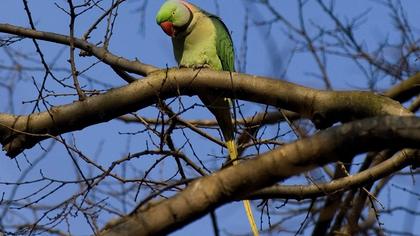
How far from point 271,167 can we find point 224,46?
3550 millimetres

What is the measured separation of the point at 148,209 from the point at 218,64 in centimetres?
345

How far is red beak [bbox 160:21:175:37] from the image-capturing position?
6078mm

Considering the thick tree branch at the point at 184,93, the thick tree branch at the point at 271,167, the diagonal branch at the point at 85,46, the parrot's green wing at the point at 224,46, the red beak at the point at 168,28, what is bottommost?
the thick tree branch at the point at 271,167

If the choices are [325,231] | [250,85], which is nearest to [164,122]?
[250,85]

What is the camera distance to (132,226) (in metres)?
2.46

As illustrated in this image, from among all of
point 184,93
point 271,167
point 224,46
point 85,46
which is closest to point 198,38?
point 224,46

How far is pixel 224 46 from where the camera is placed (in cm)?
589

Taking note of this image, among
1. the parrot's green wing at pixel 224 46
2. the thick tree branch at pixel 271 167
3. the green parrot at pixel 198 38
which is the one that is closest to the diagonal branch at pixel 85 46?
the green parrot at pixel 198 38

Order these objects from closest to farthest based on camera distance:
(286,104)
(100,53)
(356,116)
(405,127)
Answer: (405,127) → (356,116) → (286,104) → (100,53)

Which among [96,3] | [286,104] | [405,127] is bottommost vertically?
[405,127]

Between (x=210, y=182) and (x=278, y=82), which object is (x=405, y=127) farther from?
(x=278, y=82)

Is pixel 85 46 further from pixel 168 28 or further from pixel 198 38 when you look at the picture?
pixel 168 28

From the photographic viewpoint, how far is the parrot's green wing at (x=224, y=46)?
5.86 meters

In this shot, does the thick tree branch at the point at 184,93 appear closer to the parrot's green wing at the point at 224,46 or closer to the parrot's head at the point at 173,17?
the parrot's green wing at the point at 224,46
